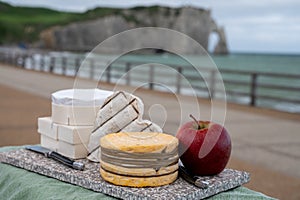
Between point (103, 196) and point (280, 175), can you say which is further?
point (280, 175)

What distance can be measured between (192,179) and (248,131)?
23.0 ft

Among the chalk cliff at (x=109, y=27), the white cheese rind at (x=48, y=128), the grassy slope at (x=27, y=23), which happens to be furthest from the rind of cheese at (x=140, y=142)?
the grassy slope at (x=27, y=23)

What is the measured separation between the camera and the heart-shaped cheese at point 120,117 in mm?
1823

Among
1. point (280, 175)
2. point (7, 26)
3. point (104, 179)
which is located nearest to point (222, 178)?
point (104, 179)

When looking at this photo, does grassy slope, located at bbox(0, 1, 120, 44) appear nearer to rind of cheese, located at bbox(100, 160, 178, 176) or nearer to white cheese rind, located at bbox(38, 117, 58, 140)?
white cheese rind, located at bbox(38, 117, 58, 140)

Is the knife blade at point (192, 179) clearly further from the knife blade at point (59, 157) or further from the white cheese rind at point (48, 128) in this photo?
the white cheese rind at point (48, 128)

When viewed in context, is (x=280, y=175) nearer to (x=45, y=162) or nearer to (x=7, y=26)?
(x=45, y=162)

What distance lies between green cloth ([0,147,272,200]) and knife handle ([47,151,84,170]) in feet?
0.27

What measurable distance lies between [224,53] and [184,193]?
130 metres

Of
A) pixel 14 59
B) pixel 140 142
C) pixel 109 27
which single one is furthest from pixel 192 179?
pixel 109 27

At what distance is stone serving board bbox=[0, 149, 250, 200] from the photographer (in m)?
1.57

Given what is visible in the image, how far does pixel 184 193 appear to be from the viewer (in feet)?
5.18

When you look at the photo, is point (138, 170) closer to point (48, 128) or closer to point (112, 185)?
point (112, 185)

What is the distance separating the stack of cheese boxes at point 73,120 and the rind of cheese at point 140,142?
216 mm
